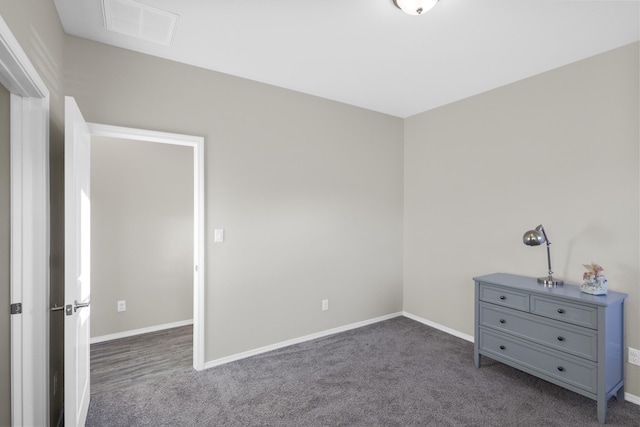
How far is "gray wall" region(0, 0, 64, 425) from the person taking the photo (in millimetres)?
1601

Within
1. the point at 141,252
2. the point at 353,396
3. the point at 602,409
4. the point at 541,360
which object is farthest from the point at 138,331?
the point at 602,409

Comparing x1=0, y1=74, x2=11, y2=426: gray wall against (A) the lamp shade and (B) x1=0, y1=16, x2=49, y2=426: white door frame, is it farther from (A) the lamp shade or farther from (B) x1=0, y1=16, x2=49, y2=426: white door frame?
(A) the lamp shade

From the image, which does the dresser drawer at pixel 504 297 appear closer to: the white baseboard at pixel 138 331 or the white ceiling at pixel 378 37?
the white ceiling at pixel 378 37

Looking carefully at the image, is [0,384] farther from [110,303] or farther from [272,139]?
[272,139]

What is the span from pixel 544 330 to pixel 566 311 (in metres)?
0.23

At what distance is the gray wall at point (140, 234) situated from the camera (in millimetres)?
3593

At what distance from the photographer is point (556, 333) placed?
2.46 meters

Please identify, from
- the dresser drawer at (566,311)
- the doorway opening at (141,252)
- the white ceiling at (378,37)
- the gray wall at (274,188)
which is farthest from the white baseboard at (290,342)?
the white ceiling at (378,37)

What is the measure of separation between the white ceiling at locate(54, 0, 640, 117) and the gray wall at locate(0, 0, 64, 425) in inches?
10.5

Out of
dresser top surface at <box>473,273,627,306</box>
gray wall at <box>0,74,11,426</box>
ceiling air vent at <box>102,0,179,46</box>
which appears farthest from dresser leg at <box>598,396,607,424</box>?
ceiling air vent at <box>102,0,179,46</box>

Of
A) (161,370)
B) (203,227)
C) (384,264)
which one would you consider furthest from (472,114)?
(161,370)

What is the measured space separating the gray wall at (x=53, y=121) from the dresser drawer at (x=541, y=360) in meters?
3.15

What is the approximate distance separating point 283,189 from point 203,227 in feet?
2.90

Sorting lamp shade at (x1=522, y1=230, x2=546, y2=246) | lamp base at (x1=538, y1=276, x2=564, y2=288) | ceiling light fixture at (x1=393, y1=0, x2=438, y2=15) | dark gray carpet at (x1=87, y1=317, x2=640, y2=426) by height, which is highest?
ceiling light fixture at (x1=393, y1=0, x2=438, y2=15)
